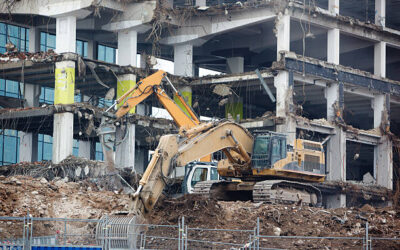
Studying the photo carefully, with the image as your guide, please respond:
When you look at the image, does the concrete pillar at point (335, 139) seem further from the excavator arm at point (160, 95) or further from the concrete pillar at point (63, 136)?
the concrete pillar at point (63, 136)

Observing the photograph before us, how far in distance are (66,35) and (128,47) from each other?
14.4ft

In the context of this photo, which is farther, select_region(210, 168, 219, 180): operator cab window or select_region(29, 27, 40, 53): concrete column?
select_region(29, 27, 40, 53): concrete column

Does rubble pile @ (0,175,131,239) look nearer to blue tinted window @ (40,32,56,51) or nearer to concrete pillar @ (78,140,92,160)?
concrete pillar @ (78,140,92,160)

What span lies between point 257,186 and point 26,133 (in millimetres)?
25264

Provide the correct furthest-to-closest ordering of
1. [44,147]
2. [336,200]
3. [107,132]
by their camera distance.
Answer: [44,147] → [336,200] → [107,132]

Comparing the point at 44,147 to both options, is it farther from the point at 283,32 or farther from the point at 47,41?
the point at 283,32

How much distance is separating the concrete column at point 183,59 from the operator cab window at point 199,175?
58.3 ft

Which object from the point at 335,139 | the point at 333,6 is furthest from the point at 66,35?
the point at 335,139

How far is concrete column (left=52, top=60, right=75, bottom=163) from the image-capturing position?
4322cm

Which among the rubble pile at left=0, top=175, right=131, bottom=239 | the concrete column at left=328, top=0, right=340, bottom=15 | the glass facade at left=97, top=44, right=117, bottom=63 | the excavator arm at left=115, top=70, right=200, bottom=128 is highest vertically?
the concrete column at left=328, top=0, right=340, bottom=15

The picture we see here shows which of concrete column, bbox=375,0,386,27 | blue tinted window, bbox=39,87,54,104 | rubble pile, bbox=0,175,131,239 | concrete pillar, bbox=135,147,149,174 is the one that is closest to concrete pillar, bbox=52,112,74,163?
rubble pile, bbox=0,175,131,239

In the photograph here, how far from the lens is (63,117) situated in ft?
143

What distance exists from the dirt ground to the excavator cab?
2375 millimetres

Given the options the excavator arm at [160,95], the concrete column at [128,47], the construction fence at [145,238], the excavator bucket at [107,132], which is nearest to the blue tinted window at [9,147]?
the concrete column at [128,47]
